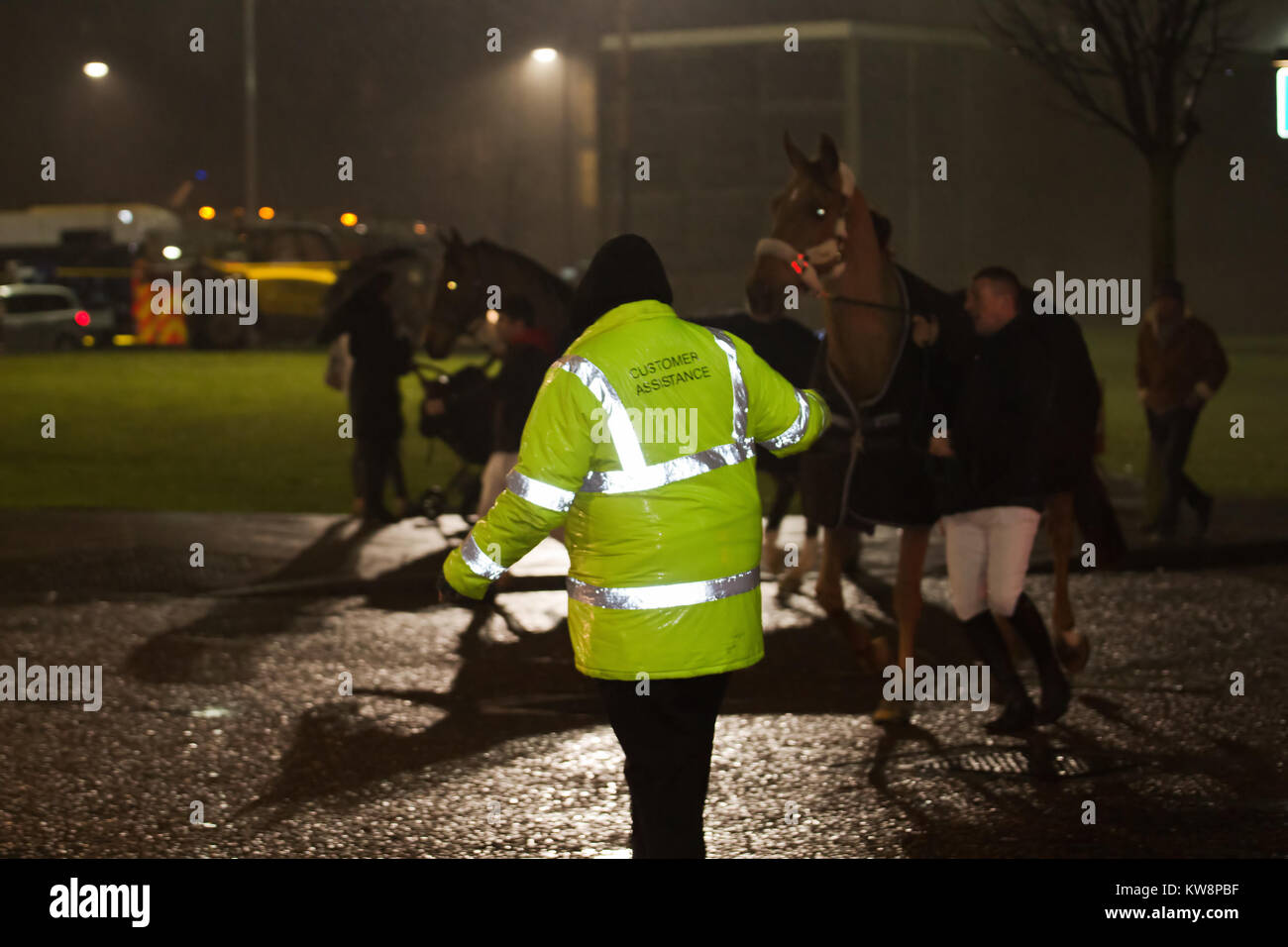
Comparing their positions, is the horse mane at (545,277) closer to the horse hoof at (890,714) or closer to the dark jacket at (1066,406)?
the dark jacket at (1066,406)

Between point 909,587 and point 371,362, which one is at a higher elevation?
point 371,362

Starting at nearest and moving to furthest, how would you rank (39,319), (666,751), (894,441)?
1. (666,751)
2. (894,441)
3. (39,319)

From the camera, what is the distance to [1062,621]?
28.6 feet

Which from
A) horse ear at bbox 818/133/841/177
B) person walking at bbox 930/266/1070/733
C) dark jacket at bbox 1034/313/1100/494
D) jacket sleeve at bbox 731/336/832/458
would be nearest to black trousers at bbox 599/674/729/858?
jacket sleeve at bbox 731/336/832/458

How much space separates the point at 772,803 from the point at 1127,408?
23.2 meters

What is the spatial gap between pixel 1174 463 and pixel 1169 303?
120 centimetres

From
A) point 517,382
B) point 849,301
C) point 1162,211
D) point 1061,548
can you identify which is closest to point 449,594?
point 849,301

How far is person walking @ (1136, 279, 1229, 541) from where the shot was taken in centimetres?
1343

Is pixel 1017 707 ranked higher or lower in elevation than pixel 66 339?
lower

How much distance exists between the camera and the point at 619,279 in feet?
14.7

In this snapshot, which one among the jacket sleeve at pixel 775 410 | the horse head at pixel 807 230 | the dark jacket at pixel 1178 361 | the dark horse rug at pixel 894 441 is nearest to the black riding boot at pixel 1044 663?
the dark horse rug at pixel 894 441

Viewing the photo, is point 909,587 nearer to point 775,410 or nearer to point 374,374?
point 775,410
